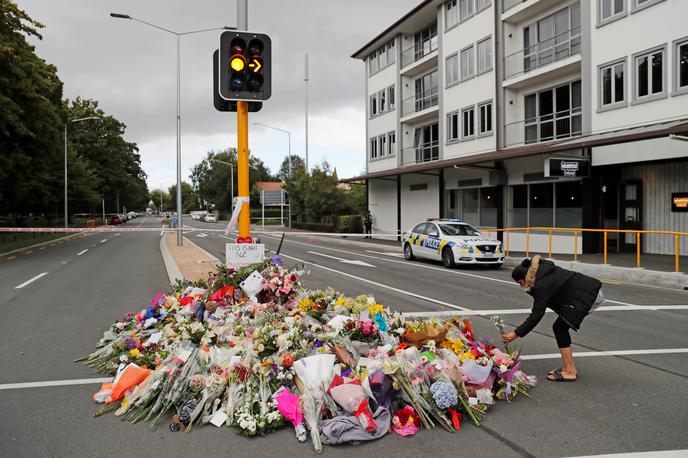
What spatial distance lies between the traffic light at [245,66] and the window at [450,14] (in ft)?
77.8

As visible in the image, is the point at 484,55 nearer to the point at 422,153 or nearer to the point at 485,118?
the point at 485,118

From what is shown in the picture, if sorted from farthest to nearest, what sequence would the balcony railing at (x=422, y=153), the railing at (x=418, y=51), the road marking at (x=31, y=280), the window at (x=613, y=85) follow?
the railing at (x=418, y=51)
the balcony railing at (x=422, y=153)
the window at (x=613, y=85)
the road marking at (x=31, y=280)

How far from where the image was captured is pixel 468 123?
27141 millimetres

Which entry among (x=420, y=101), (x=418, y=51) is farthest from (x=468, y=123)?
(x=418, y=51)

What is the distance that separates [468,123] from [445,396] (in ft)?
80.0

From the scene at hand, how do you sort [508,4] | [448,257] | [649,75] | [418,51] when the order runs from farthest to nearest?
[418,51], [508,4], [448,257], [649,75]

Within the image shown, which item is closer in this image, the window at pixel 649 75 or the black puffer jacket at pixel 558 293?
the black puffer jacket at pixel 558 293

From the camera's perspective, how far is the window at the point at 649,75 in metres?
17.0

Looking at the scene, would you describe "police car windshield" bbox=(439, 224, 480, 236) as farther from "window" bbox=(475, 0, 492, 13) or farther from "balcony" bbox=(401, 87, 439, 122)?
"balcony" bbox=(401, 87, 439, 122)

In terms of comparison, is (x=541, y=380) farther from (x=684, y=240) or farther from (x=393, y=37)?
(x=393, y=37)

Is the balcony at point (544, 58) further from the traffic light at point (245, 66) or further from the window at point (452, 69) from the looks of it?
the traffic light at point (245, 66)

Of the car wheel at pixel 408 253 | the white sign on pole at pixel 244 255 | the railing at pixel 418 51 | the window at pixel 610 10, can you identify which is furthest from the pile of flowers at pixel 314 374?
the railing at pixel 418 51

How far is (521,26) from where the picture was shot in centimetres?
2431

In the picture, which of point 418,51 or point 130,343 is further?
point 418,51
